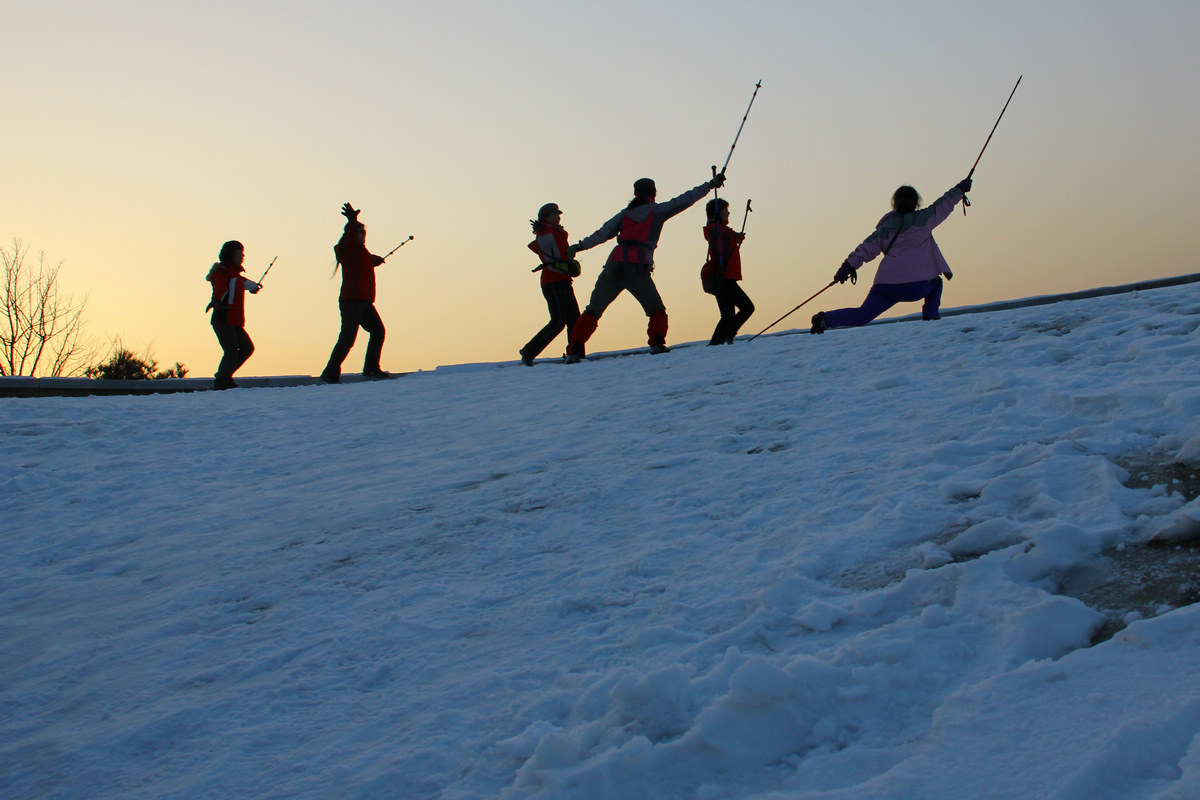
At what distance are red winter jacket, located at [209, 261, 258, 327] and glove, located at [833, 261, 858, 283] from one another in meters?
6.86

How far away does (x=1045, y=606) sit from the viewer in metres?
2.54

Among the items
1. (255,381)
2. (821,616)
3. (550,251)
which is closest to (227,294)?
(255,381)

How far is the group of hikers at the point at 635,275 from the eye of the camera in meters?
8.71

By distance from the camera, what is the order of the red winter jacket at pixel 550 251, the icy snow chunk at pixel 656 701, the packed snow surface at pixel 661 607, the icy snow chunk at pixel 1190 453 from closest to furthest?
the packed snow surface at pixel 661 607 → the icy snow chunk at pixel 656 701 → the icy snow chunk at pixel 1190 453 → the red winter jacket at pixel 550 251

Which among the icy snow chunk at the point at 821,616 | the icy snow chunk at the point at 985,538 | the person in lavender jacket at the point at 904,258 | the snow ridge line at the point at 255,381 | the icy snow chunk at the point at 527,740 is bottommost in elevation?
the icy snow chunk at the point at 527,740

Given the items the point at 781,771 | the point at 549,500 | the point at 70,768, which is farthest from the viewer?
the point at 549,500

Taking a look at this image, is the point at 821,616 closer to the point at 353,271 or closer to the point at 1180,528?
the point at 1180,528

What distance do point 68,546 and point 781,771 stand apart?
4.15 m

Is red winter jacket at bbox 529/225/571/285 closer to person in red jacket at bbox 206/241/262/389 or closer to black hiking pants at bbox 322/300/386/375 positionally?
black hiking pants at bbox 322/300/386/375

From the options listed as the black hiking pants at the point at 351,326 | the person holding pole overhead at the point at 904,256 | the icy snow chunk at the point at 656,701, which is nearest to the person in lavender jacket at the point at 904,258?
the person holding pole overhead at the point at 904,256

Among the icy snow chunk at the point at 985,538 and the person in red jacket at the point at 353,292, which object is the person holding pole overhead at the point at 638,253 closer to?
the person in red jacket at the point at 353,292

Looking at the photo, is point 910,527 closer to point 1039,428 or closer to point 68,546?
point 1039,428

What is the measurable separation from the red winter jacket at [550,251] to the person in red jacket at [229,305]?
357cm

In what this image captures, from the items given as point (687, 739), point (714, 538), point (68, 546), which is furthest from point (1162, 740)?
point (68, 546)
